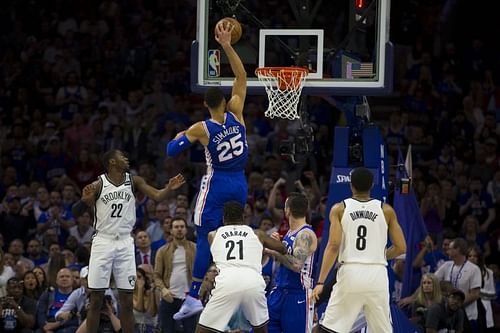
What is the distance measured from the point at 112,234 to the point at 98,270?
42 centimetres

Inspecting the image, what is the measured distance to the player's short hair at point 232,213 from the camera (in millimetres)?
13336

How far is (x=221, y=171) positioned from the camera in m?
14.1

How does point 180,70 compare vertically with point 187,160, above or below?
above

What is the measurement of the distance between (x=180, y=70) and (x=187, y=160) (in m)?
3.23

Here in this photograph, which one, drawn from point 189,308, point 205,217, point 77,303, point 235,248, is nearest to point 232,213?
point 235,248

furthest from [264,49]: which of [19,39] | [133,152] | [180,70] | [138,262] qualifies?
[19,39]

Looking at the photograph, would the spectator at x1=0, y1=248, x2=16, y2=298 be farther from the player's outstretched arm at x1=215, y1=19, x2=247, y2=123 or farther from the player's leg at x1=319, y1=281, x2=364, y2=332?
the player's leg at x1=319, y1=281, x2=364, y2=332

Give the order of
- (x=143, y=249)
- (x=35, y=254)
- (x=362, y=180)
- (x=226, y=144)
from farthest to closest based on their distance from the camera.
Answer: (x=35, y=254), (x=143, y=249), (x=226, y=144), (x=362, y=180)

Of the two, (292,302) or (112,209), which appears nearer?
(112,209)

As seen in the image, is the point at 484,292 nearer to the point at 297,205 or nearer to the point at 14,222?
the point at 297,205

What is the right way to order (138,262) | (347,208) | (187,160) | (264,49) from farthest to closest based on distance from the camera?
1. (187,160)
2. (138,262)
3. (264,49)
4. (347,208)

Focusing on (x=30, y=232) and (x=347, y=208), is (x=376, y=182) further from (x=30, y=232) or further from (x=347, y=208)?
(x=30, y=232)

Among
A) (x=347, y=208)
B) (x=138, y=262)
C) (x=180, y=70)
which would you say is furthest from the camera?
(x=180, y=70)

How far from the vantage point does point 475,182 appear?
21.1m
